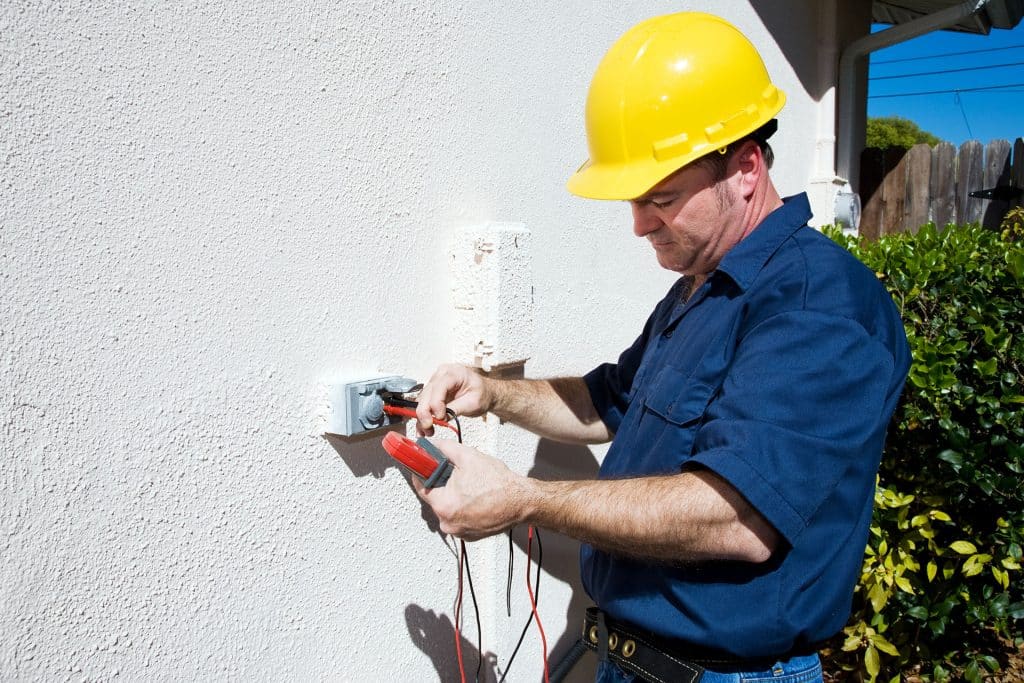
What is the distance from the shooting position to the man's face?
1547mm

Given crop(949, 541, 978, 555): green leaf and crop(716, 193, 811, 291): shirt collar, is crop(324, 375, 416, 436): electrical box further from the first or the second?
crop(949, 541, 978, 555): green leaf

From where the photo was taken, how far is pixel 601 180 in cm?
163

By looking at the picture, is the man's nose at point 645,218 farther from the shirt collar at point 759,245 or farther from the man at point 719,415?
the shirt collar at point 759,245

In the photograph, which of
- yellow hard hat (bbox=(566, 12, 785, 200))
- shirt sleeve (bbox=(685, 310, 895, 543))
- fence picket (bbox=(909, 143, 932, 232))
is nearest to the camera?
shirt sleeve (bbox=(685, 310, 895, 543))

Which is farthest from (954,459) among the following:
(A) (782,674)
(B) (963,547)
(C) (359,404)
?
(C) (359,404)

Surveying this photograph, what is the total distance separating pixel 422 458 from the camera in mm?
1432

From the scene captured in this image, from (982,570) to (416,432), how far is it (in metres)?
2.34

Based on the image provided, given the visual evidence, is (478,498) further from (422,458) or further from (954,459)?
(954,459)

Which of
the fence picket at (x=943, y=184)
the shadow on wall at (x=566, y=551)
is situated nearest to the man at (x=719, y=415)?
the shadow on wall at (x=566, y=551)

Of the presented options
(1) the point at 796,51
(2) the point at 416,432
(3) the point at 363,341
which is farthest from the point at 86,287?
(1) the point at 796,51

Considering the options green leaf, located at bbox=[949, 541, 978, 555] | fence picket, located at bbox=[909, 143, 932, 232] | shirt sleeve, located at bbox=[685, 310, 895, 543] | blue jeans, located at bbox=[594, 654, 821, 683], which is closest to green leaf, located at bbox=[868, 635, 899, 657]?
green leaf, located at bbox=[949, 541, 978, 555]

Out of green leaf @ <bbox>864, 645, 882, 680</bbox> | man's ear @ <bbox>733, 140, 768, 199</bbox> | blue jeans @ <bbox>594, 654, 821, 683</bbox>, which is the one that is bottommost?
green leaf @ <bbox>864, 645, 882, 680</bbox>

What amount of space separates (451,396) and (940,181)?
17.5 ft

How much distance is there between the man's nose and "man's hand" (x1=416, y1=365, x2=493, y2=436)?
0.54 m
